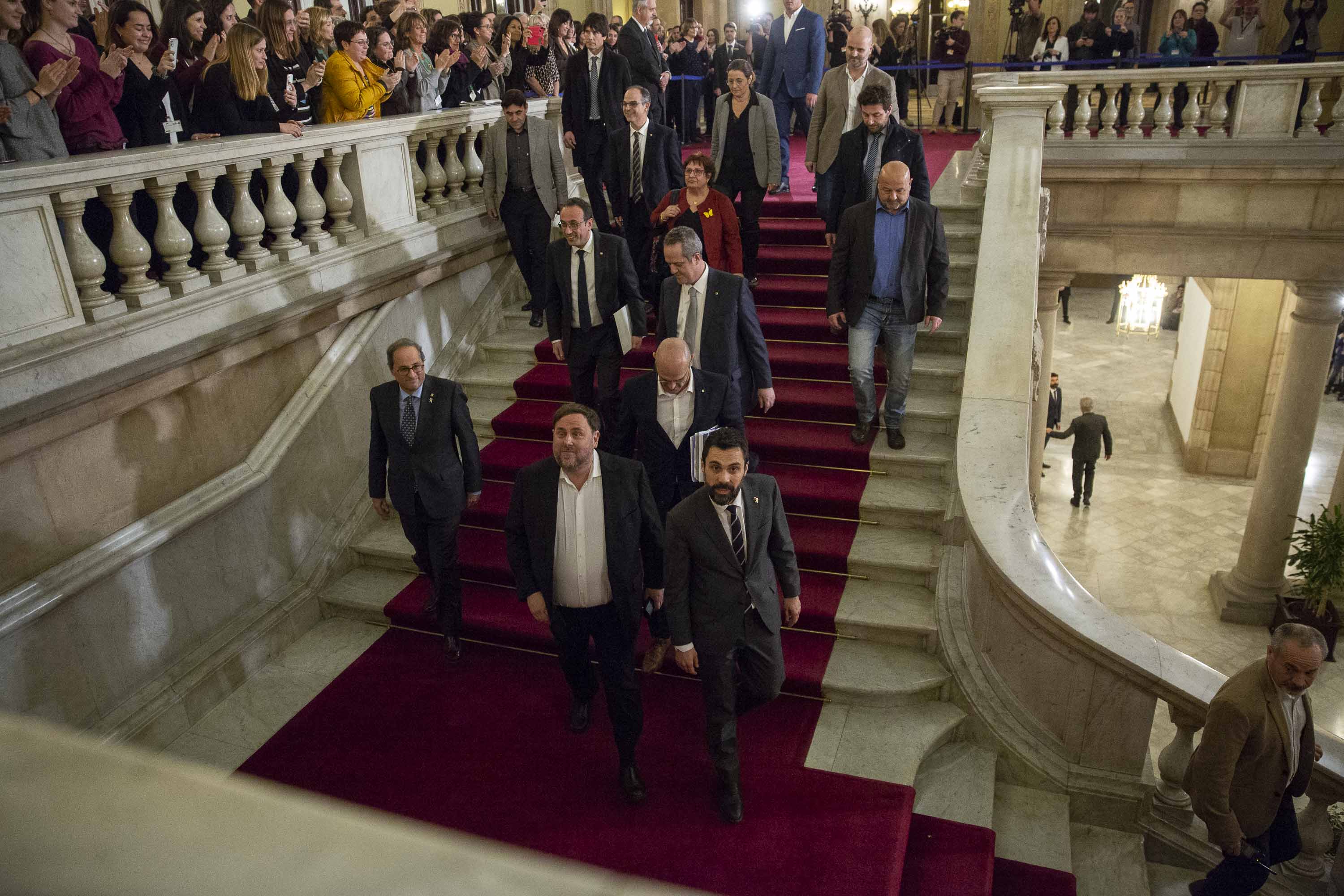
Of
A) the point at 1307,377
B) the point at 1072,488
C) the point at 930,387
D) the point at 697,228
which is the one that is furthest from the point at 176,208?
the point at 1072,488

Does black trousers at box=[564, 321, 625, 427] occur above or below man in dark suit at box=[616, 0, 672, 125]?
below

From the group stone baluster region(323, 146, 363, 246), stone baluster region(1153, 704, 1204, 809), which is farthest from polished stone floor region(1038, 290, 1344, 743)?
stone baluster region(323, 146, 363, 246)

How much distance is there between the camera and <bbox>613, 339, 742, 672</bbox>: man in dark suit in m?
5.12

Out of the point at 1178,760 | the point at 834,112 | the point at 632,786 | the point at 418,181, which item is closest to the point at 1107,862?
the point at 1178,760

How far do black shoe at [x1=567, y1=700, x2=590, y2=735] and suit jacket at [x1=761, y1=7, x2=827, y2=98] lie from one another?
6191 millimetres

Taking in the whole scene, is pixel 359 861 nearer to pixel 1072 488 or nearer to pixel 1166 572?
pixel 1166 572

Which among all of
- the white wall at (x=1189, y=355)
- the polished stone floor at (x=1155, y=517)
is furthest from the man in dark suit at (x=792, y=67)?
the white wall at (x=1189, y=355)

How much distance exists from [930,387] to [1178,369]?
44.0 ft

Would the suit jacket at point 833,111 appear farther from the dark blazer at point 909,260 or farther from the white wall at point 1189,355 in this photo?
the white wall at point 1189,355

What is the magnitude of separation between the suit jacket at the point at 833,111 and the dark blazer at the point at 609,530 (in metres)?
4.05

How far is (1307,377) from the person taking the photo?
11.0m

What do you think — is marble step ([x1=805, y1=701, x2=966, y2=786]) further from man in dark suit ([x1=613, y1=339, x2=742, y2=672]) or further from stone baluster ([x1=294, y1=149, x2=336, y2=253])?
stone baluster ([x1=294, y1=149, x2=336, y2=253])

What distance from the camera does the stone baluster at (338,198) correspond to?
665cm

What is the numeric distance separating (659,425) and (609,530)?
0.82 metres
